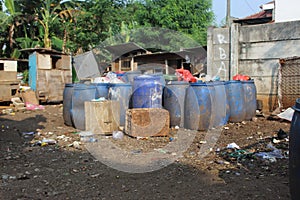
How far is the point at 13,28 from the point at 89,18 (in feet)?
12.2

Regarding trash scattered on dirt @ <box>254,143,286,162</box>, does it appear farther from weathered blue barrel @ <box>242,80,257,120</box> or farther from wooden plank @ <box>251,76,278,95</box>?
wooden plank @ <box>251,76,278,95</box>

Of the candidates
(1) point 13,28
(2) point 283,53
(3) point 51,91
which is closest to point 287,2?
(2) point 283,53

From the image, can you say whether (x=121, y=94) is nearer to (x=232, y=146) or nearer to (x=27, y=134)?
(x=27, y=134)

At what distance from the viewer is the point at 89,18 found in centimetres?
1559

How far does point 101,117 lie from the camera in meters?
5.05

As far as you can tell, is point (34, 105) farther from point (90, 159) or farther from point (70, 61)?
point (90, 159)

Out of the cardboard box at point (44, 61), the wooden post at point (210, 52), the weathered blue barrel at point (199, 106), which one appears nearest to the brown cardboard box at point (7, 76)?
the cardboard box at point (44, 61)

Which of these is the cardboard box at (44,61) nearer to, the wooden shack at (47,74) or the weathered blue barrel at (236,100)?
the wooden shack at (47,74)

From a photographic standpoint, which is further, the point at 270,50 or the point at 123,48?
the point at 123,48

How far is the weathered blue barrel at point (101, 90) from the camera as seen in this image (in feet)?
18.2

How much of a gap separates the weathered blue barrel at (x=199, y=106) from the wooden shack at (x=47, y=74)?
653 cm

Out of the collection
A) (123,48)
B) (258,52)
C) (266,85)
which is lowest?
(266,85)

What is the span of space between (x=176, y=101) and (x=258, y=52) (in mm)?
2701

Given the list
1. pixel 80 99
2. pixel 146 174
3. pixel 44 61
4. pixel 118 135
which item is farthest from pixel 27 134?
pixel 44 61
